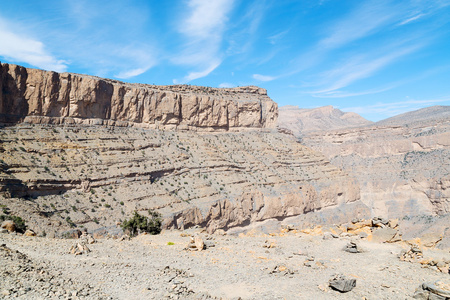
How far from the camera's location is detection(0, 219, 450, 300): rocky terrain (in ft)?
31.4

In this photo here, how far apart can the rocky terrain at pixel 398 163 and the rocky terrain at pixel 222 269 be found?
199ft

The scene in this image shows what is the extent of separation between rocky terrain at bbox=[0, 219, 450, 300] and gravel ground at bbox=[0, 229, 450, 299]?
1.3 inches

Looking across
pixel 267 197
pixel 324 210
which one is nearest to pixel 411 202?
pixel 324 210

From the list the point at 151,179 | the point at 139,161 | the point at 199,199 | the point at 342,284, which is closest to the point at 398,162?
the point at 199,199

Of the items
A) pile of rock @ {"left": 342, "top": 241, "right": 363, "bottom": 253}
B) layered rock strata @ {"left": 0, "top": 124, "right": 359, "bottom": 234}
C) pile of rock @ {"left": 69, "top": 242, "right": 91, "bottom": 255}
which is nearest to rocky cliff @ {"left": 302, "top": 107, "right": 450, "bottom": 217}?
layered rock strata @ {"left": 0, "top": 124, "right": 359, "bottom": 234}

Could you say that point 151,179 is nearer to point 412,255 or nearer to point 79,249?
point 79,249

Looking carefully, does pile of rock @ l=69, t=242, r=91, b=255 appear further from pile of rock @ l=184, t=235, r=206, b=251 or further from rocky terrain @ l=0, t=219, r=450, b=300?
pile of rock @ l=184, t=235, r=206, b=251

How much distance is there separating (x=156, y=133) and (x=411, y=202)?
59.9 meters

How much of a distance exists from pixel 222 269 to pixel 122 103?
37.2m

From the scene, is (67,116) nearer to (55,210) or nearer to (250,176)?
(55,210)

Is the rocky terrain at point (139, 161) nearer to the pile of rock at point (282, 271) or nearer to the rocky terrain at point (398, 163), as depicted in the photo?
the rocky terrain at point (398, 163)

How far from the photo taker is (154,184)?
37.2 meters

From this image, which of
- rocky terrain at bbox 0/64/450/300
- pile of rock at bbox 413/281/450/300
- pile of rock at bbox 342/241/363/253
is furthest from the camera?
pile of rock at bbox 342/241/363/253

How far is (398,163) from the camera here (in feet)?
261
